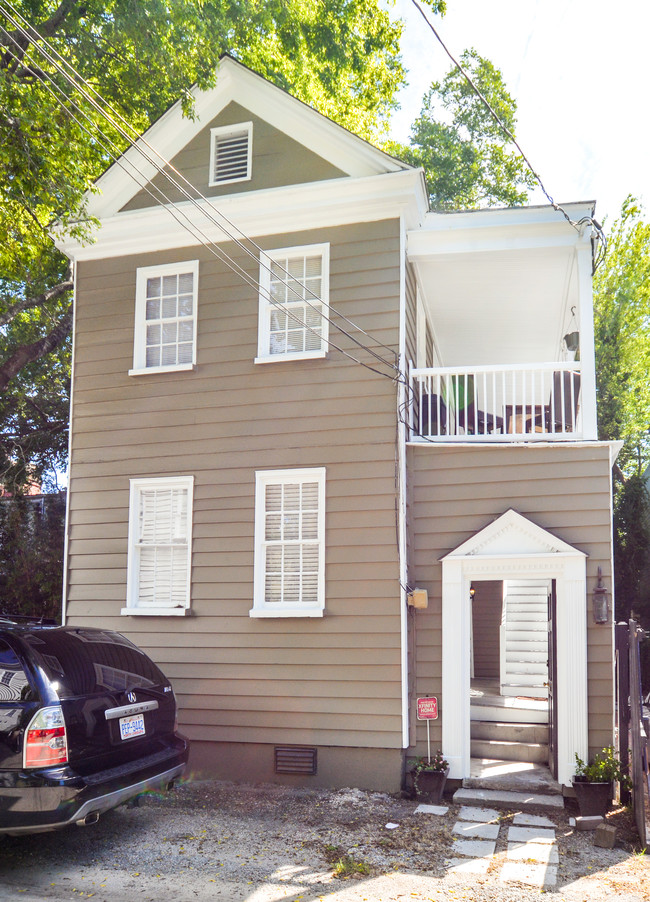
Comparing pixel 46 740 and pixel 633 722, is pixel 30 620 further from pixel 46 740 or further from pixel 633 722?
pixel 633 722

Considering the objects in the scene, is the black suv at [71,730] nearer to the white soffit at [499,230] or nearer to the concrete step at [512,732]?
the concrete step at [512,732]

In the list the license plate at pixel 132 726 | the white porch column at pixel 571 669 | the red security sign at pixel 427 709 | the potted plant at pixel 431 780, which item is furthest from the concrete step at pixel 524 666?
the license plate at pixel 132 726

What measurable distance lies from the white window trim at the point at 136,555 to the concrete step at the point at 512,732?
3.75 meters

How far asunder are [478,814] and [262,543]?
11.3 feet

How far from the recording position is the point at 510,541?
26.6ft

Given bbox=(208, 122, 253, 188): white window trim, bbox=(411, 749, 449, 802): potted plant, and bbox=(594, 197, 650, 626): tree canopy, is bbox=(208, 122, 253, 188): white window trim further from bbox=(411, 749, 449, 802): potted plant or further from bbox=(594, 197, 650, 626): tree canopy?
bbox=(594, 197, 650, 626): tree canopy

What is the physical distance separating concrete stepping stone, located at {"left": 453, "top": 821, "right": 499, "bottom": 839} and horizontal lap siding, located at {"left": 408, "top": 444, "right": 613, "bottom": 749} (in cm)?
131

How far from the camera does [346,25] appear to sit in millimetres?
14391

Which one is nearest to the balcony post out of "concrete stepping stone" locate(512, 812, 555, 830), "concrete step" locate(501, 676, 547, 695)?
"concrete stepping stone" locate(512, 812, 555, 830)

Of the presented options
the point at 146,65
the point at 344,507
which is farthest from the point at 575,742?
the point at 146,65

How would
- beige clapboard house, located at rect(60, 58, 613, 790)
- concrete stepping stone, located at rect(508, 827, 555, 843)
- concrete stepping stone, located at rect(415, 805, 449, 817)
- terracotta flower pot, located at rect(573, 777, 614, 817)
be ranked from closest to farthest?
concrete stepping stone, located at rect(508, 827, 555, 843), terracotta flower pot, located at rect(573, 777, 614, 817), concrete stepping stone, located at rect(415, 805, 449, 817), beige clapboard house, located at rect(60, 58, 613, 790)

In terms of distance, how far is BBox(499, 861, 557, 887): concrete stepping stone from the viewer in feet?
17.6

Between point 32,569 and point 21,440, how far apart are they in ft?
8.88

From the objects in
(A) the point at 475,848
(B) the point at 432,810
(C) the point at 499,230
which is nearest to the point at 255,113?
(C) the point at 499,230
